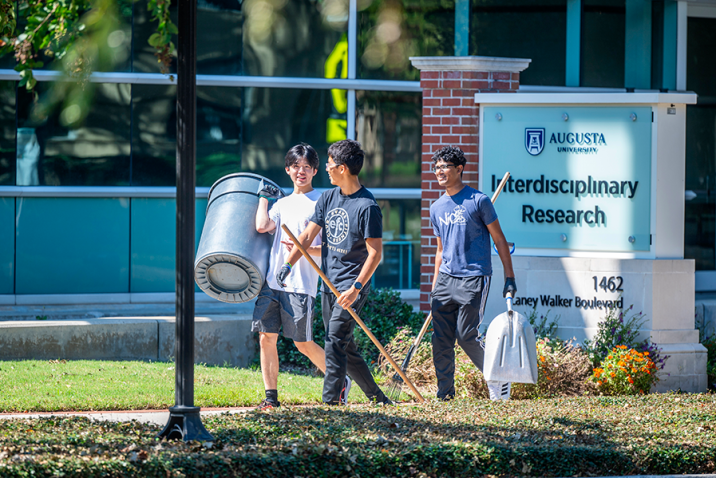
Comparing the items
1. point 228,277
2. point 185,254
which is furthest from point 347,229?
point 185,254

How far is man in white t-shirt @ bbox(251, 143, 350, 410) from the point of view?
20.4 ft

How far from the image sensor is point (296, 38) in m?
10.4

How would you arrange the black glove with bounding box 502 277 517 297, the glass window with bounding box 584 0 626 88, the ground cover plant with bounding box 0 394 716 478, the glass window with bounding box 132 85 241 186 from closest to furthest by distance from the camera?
1. the ground cover plant with bounding box 0 394 716 478
2. the black glove with bounding box 502 277 517 297
3. the glass window with bounding box 132 85 241 186
4. the glass window with bounding box 584 0 626 88

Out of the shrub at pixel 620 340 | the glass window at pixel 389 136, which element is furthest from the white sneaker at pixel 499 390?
the glass window at pixel 389 136

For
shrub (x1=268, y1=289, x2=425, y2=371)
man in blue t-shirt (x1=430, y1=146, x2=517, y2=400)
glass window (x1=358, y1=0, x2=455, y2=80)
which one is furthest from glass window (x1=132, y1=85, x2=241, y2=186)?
man in blue t-shirt (x1=430, y1=146, x2=517, y2=400)

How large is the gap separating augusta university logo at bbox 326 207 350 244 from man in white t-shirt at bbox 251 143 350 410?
247mm

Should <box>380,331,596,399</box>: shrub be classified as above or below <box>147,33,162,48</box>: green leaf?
below

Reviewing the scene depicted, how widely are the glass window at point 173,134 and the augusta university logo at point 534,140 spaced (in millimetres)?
3964

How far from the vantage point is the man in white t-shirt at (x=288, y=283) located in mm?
6211

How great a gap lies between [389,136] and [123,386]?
5.18 meters

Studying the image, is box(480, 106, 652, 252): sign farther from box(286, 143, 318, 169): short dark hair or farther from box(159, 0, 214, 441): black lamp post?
box(159, 0, 214, 441): black lamp post

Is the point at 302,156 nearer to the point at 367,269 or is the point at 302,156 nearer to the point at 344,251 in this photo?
the point at 344,251

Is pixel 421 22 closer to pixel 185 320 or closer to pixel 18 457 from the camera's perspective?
pixel 185 320

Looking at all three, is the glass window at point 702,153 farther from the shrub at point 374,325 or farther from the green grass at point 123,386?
the green grass at point 123,386
